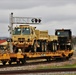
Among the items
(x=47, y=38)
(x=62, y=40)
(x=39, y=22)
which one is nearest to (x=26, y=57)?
(x=47, y=38)

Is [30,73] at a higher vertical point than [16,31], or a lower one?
lower

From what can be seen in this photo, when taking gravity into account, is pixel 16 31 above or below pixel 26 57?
above

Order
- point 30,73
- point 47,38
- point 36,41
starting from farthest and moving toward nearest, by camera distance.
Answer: point 47,38 < point 36,41 < point 30,73

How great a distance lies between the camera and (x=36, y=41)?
1433 inches

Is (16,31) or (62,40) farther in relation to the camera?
(62,40)

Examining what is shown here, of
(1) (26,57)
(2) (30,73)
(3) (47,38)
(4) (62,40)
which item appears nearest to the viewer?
(2) (30,73)

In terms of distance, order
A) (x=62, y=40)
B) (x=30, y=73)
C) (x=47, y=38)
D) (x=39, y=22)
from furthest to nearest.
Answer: (x=39, y=22)
(x=62, y=40)
(x=47, y=38)
(x=30, y=73)

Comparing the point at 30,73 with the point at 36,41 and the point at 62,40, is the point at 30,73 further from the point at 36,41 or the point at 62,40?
the point at 62,40

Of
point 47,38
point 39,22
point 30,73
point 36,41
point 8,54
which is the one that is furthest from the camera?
point 39,22

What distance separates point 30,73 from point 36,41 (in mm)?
15552

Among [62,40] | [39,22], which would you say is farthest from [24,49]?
[39,22]

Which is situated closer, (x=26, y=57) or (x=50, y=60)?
(x=26, y=57)

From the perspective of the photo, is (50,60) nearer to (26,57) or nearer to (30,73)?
(26,57)

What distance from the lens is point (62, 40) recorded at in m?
44.7
